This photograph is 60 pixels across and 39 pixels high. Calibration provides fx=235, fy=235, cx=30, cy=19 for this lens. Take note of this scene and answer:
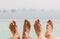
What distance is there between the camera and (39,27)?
1.29 meters

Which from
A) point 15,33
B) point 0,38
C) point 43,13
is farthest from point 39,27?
point 43,13

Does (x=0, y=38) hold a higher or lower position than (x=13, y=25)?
lower

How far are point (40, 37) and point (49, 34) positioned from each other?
3.4 inches

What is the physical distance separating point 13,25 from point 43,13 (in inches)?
87.3

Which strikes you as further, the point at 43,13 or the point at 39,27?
the point at 43,13

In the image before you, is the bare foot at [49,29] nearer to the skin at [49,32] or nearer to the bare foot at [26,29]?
the skin at [49,32]

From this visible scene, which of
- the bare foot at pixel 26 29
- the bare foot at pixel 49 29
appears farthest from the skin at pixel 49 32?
the bare foot at pixel 26 29

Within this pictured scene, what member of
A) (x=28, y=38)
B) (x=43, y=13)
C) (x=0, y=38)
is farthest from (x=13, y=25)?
(x=43, y=13)

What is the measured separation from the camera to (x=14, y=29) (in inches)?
52.1

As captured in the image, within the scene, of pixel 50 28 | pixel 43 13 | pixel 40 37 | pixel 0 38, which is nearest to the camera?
pixel 40 37

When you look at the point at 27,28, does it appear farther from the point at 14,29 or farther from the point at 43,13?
the point at 43,13

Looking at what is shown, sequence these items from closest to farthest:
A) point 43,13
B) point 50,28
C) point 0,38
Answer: point 50,28
point 0,38
point 43,13

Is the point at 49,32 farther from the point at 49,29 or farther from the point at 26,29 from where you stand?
the point at 26,29

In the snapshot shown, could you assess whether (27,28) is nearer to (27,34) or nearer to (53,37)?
(27,34)
